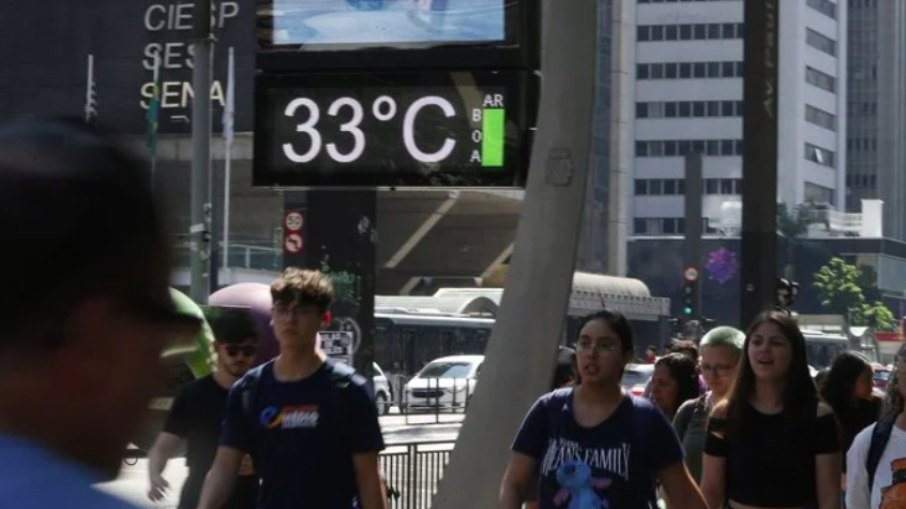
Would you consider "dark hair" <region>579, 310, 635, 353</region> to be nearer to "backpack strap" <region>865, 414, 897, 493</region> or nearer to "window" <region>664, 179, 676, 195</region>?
"backpack strap" <region>865, 414, 897, 493</region>

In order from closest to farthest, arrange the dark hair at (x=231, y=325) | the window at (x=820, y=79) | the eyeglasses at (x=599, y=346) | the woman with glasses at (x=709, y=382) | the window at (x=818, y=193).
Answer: the eyeglasses at (x=599, y=346) < the dark hair at (x=231, y=325) < the woman with glasses at (x=709, y=382) < the window at (x=818, y=193) < the window at (x=820, y=79)

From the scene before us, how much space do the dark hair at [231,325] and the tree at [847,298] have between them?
108004mm

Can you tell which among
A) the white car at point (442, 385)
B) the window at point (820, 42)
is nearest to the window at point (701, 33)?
the window at point (820, 42)

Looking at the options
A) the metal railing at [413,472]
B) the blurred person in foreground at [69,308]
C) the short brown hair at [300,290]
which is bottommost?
the metal railing at [413,472]

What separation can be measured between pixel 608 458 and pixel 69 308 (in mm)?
5184

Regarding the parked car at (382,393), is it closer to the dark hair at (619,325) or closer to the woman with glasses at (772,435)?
→ the woman with glasses at (772,435)

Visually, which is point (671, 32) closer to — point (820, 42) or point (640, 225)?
point (820, 42)

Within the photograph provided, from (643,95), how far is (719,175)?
8399 mm

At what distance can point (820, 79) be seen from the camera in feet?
466

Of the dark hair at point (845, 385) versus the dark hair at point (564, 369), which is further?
the dark hair at point (564, 369)

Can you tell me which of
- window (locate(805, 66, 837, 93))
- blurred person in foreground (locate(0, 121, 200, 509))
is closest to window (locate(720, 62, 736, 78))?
window (locate(805, 66, 837, 93))

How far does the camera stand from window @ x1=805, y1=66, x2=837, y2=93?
460 ft

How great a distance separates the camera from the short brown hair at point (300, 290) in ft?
23.1

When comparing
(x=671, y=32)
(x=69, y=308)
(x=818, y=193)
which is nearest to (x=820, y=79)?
(x=818, y=193)
